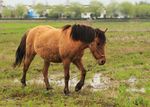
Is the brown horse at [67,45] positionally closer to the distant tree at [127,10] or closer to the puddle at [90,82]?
the puddle at [90,82]

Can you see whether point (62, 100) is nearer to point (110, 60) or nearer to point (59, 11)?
point (110, 60)

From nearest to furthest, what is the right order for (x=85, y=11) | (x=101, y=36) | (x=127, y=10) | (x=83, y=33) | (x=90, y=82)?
(x=101, y=36)
(x=83, y=33)
(x=90, y=82)
(x=85, y=11)
(x=127, y=10)

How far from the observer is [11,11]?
125750mm

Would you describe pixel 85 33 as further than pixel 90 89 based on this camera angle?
No

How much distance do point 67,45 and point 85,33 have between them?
556mm

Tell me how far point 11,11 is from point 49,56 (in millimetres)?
116931

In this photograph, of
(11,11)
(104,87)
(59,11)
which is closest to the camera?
(104,87)

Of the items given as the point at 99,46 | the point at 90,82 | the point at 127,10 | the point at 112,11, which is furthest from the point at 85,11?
the point at 99,46

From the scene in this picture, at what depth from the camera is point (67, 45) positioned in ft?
34.2

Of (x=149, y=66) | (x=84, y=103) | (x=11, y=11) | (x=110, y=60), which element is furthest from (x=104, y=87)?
(x=11, y=11)

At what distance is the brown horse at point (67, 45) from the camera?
10.3 metres

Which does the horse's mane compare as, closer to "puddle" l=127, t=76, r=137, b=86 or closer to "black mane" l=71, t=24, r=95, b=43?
"black mane" l=71, t=24, r=95, b=43

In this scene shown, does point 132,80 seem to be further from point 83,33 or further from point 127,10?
point 127,10

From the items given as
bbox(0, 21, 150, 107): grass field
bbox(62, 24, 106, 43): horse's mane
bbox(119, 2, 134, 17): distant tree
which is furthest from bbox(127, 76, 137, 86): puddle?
bbox(119, 2, 134, 17): distant tree
